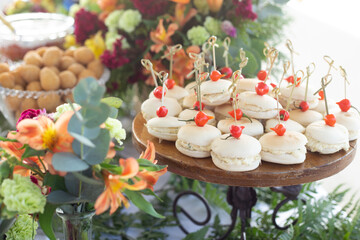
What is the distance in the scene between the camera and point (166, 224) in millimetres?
1283

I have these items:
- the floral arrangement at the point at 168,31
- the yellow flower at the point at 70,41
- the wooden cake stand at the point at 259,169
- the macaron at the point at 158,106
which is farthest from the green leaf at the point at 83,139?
the yellow flower at the point at 70,41

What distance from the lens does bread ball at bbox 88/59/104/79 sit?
141cm

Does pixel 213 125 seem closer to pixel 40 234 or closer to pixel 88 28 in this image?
pixel 40 234

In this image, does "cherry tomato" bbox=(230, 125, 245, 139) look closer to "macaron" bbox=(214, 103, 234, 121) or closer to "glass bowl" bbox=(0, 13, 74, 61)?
"macaron" bbox=(214, 103, 234, 121)

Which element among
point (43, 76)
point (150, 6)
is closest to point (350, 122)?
point (150, 6)

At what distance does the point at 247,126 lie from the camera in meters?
0.90

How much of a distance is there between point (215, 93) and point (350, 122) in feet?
1.01

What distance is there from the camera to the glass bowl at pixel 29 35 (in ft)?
4.56

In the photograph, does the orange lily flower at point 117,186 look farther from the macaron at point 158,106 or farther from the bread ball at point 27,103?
the bread ball at point 27,103

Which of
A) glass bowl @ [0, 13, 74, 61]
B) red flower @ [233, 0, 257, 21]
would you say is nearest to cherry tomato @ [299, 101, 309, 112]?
red flower @ [233, 0, 257, 21]

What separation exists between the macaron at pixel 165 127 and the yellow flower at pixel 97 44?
0.68m

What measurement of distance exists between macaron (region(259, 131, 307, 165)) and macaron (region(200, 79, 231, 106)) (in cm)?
16

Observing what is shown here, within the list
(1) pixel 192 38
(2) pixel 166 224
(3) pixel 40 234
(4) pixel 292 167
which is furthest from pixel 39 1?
(4) pixel 292 167

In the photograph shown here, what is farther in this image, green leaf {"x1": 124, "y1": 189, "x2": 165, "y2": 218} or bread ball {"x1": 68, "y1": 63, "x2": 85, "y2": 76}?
bread ball {"x1": 68, "y1": 63, "x2": 85, "y2": 76}
